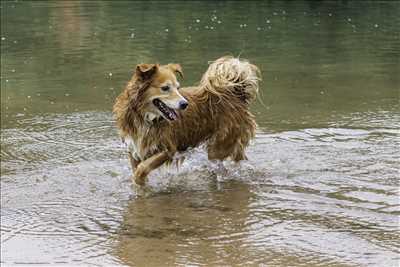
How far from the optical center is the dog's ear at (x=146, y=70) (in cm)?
709

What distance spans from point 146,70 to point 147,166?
1024 mm

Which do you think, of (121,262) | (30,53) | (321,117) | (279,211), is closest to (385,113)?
(321,117)

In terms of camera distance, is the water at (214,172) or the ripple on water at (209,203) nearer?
the ripple on water at (209,203)

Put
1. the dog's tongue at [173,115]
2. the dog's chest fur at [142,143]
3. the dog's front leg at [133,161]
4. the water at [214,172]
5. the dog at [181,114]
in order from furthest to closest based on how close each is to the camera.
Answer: the dog's front leg at [133,161] → the dog's chest fur at [142,143] → the dog's tongue at [173,115] → the dog at [181,114] → the water at [214,172]

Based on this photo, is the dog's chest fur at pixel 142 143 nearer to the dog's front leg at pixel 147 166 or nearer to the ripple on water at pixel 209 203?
the dog's front leg at pixel 147 166

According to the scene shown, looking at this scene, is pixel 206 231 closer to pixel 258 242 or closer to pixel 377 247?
pixel 258 242

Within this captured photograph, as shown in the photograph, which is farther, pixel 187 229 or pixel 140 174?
pixel 140 174

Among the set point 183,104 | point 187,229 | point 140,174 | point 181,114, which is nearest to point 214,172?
point 181,114

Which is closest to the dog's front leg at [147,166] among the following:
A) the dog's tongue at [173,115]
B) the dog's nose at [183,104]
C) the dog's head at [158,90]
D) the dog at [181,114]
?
the dog at [181,114]

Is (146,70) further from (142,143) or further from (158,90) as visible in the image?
(142,143)

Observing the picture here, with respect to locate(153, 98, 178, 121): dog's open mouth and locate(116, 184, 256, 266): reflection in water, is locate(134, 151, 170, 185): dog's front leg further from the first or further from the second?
locate(153, 98, 178, 121): dog's open mouth

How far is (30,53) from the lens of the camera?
54.5ft

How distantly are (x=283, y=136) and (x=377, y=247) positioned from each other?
3661 millimetres

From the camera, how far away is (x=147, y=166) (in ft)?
24.7
